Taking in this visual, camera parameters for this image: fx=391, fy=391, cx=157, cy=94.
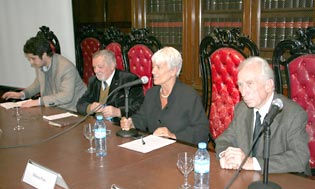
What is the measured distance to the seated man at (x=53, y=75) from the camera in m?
3.65

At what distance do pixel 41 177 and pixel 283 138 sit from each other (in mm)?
1122

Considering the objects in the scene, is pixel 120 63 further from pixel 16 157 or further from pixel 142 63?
pixel 16 157

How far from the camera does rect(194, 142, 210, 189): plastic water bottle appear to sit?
153 centimetres

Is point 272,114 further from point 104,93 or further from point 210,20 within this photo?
point 210,20

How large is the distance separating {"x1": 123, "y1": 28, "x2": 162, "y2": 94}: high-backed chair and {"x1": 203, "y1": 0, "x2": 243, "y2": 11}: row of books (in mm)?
860

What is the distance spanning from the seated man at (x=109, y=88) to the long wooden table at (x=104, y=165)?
27.5 inches

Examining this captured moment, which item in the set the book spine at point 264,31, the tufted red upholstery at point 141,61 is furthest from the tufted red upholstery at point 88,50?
the book spine at point 264,31

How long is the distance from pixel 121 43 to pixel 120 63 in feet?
0.90

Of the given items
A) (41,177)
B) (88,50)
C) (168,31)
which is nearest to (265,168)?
(41,177)

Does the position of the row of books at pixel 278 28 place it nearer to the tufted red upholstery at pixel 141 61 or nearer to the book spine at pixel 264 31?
the book spine at pixel 264 31

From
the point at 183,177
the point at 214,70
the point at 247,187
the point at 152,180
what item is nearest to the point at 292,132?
the point at 247,187

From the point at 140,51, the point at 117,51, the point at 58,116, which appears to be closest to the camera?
the point at 58,116

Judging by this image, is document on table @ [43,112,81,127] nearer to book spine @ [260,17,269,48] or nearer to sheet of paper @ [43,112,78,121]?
sheet of paper @ [43,112,78,121]

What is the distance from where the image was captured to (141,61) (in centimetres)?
360
